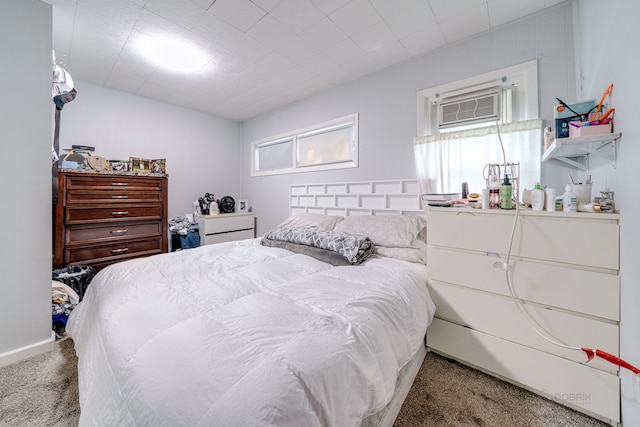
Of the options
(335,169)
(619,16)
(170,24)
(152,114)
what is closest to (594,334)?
(619,16)

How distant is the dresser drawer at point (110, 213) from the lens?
227cm

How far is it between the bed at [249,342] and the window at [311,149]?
1648mm

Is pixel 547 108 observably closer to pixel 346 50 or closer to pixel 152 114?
pixel 346 50

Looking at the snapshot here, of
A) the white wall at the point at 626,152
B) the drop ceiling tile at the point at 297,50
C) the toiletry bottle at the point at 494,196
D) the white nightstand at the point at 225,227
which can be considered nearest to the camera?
the white wall at the point at 626,152

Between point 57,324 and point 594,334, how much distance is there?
350cm

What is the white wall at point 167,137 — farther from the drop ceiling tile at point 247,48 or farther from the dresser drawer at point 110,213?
the drop ceiling tile at point 247,48

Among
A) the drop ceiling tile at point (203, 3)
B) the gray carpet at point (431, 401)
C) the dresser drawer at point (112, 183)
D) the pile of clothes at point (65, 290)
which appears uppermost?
the drop ceiling tile at point (203, 3)

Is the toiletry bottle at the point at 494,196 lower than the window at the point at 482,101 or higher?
lower

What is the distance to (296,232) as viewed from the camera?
2.20 meters

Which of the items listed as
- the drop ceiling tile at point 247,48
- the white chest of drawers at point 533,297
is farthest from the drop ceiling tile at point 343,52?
the white chest of drawers at point 533,297

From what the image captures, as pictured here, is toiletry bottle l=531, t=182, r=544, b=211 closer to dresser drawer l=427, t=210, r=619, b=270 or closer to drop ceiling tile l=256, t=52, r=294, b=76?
dresser drawer l=427, t=210, r=619, b=270

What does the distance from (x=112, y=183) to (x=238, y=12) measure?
2.09 meters

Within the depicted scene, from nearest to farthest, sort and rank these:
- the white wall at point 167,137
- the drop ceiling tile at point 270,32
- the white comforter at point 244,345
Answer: the white comforter at point 244,345, the drop ceiling tile at point 270,32, the white wall at point 167,137

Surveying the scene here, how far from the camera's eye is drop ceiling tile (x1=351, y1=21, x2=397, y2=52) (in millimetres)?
1947
